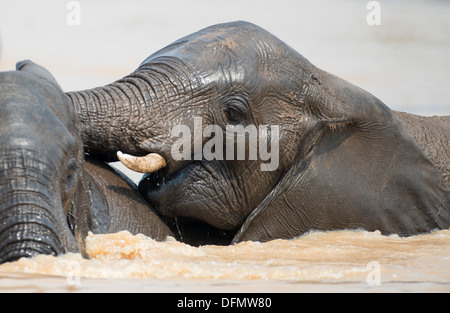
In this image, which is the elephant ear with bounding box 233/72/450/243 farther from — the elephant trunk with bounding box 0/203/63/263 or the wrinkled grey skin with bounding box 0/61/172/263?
the elephant trunk with bounding box 0/203/63/263

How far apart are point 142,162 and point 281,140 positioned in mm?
1153

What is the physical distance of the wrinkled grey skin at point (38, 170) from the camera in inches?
221

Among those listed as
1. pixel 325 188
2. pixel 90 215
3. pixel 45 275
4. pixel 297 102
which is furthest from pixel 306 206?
pixel 45 275

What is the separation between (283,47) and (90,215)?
204 centimetres

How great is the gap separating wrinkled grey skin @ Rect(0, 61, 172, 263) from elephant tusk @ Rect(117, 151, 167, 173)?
524mm

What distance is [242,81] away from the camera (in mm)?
7961

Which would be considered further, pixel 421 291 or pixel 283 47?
pixel 283 47

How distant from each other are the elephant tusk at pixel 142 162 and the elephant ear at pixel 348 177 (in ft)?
3.18

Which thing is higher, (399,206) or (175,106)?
(175,106)

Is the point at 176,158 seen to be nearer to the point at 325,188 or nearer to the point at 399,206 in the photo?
the point at 325,188

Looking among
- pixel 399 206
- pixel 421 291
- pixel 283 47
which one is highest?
pixel 283 47

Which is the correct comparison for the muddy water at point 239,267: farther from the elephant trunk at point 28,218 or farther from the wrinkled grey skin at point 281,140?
the wrinkled grey skin at point 281,140
